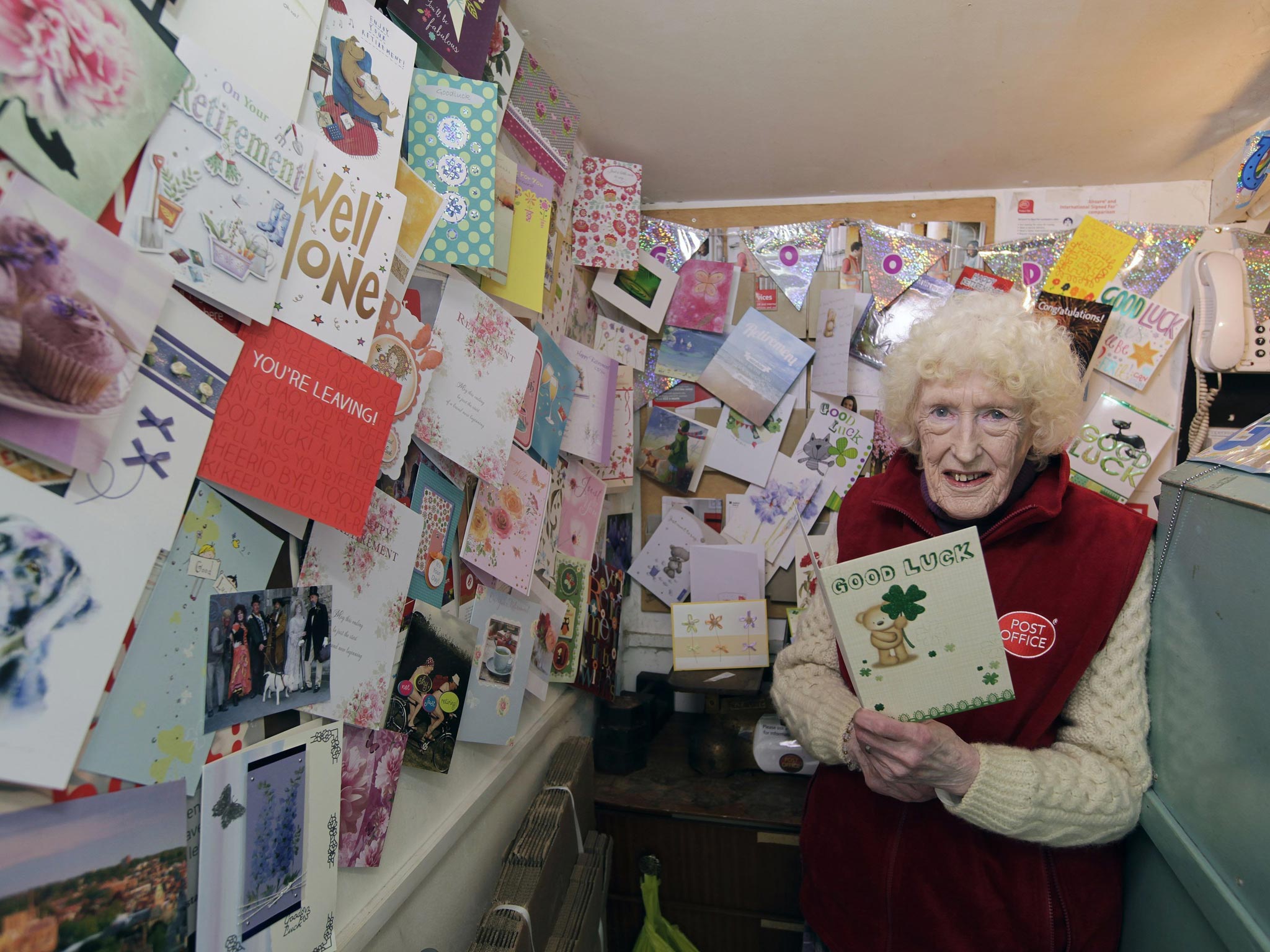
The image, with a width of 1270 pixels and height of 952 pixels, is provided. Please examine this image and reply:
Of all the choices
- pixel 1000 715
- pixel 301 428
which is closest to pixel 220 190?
pixel 301 428

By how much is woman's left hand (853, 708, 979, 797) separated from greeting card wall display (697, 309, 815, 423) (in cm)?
129

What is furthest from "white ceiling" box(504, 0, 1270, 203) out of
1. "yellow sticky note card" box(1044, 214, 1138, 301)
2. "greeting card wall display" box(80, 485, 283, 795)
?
"greeting card wall display" box(80, 485, 283, 795)

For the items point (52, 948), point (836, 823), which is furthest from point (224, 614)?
point (836, 823)

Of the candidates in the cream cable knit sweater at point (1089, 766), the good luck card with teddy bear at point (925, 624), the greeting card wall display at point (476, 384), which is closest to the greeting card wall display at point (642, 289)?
the greeting card wall display at point (476, 384)

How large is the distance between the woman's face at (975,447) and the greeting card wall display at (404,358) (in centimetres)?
81

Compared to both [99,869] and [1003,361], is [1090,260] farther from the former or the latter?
[99,869]

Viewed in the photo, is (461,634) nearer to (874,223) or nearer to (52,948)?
(52,948)

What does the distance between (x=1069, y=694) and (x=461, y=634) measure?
0.94m

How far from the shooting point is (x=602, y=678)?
2.04 m

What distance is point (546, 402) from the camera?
157 cm

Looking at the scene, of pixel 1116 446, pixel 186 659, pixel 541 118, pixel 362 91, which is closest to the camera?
pixel 186 659

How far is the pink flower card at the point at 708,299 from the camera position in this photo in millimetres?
2205

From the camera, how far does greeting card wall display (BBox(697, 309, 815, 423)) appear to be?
2.16m

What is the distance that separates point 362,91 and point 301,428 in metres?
0.43
